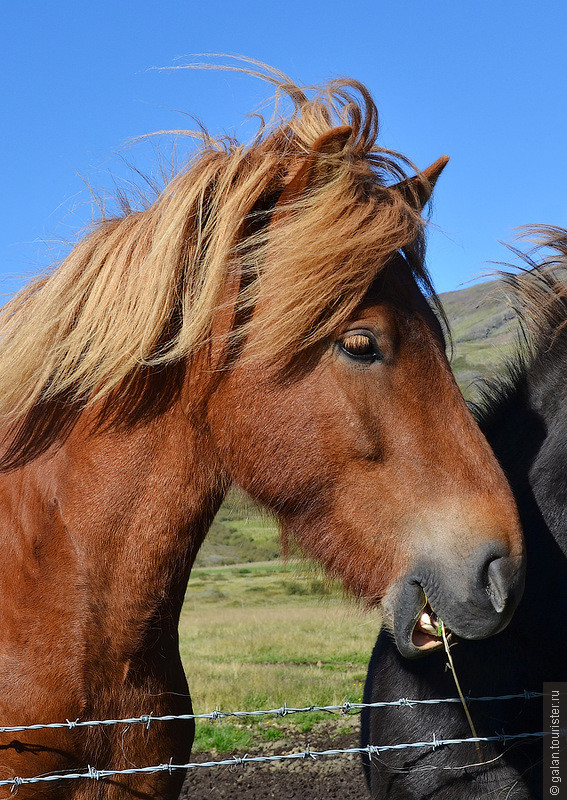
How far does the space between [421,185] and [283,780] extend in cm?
585

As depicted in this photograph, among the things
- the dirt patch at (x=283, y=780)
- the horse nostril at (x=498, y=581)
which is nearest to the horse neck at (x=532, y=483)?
the horse nostril at (x=498, y=581)

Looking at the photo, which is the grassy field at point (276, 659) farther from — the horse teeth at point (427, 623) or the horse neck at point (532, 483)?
the horse neck at point (532, 483)

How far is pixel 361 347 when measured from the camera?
246 cm

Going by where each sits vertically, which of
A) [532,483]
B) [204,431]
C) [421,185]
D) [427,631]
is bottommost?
[427,631]

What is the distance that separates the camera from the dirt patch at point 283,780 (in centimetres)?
630

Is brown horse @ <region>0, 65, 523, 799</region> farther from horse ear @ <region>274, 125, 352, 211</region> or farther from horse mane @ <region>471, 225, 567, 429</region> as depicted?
horse mane @ <region>471, 225, 567, 429</region>

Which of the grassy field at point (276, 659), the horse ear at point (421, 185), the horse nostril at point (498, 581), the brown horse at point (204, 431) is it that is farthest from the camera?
the grassy field at point (276, 659)

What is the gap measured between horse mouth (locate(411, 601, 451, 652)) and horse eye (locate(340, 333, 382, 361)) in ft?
2.89

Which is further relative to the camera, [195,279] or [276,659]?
[276,659]

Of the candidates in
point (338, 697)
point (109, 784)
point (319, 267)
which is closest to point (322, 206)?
point (319, 267)

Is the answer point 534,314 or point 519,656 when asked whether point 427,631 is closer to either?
point 519,656

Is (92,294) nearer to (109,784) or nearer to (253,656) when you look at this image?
(109,784)

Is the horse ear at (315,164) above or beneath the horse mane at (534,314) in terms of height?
above

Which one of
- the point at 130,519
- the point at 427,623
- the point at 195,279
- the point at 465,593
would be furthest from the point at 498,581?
the point at 195,279
